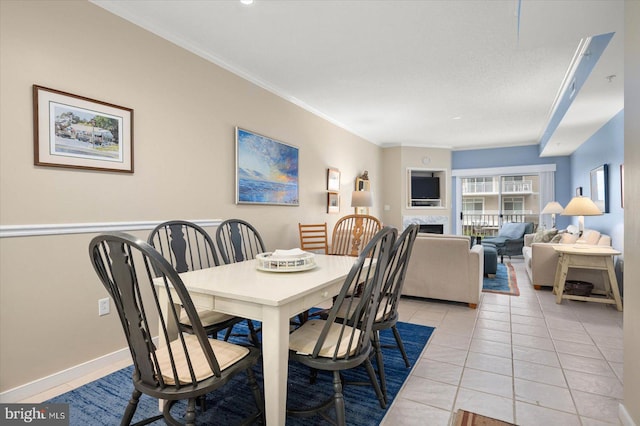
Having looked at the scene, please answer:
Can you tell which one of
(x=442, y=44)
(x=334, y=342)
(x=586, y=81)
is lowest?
(x=334, y=342)

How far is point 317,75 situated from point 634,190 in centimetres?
304

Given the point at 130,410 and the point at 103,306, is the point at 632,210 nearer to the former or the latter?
the point at 130,410

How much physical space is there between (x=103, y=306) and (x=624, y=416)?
315 cm

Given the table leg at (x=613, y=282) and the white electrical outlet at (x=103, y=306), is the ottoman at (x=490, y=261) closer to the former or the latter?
the table leg at (x=613, y=282)

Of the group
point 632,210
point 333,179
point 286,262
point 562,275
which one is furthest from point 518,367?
point 333,179

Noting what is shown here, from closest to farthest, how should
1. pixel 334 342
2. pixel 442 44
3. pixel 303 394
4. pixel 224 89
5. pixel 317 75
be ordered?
pixel 334 342 → pixel 303 394 → pixel 442 44 → pixel 224 89 → pixel 317 75

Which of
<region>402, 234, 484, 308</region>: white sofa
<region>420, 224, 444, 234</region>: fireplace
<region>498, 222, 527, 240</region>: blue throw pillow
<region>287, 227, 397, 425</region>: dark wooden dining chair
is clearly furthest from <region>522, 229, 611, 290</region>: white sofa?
<region>287, 227, 397, 425</region>: dark wooden dining chair

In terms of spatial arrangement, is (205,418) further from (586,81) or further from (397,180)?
(397,180)

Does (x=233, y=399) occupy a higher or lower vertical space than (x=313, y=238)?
lower

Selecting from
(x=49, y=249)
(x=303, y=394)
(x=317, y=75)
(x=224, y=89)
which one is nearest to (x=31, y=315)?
(x=49, y=249)

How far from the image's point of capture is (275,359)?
135cm

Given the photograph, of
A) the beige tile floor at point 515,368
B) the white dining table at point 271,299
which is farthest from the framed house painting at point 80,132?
the beige tile floor at point 515,368

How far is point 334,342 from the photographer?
5.16 feet

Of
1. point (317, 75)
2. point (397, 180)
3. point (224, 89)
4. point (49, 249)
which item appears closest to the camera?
point (49, 249)
